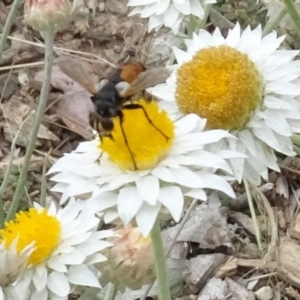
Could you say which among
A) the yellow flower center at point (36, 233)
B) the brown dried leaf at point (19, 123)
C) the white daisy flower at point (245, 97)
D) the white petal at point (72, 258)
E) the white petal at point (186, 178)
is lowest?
the brown dried leaf at point (19, 123)

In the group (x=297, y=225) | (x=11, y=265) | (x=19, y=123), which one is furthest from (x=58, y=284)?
(x=19, y=123)

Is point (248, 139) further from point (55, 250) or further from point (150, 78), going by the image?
point (55, 250)

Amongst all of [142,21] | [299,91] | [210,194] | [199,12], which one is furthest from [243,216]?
[142,21]

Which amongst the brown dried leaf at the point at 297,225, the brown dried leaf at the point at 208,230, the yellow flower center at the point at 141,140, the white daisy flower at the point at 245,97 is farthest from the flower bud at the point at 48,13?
the brown dried leaf at the point at 297,225

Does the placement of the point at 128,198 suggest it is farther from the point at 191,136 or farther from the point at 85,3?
the point at 85,3

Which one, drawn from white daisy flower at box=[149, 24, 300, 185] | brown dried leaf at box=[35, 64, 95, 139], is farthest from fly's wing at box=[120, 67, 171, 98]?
brown dried leaf at box=[35, 64, 95, 139]

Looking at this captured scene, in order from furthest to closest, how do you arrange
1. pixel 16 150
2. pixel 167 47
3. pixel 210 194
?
pixel 167 47, pixel 16 150, pixel 210 194

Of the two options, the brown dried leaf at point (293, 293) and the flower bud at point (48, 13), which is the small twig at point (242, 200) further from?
the flower bud at point (48, 13)
